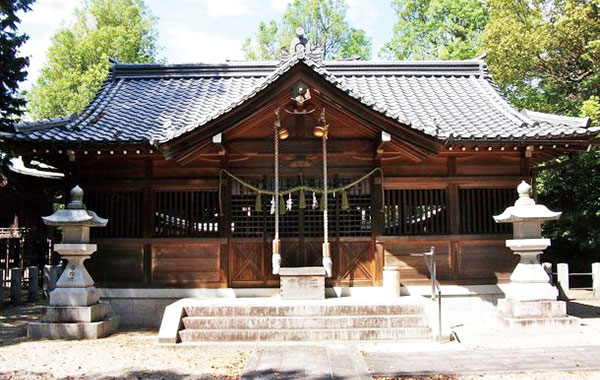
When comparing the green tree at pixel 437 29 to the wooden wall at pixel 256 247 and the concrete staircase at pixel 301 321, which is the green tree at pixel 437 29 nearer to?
the wooden wall at pixel 256 247

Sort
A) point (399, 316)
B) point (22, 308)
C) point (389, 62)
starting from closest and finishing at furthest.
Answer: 1. point (399, 316)
2. point (22, 308)
3. point (389, 62)

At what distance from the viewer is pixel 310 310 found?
945 centimetres

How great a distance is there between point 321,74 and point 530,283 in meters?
6.04

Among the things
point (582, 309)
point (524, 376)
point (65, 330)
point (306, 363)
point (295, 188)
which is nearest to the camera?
point (524, 376)

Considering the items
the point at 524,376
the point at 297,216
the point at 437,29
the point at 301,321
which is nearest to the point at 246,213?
the point at 297,216

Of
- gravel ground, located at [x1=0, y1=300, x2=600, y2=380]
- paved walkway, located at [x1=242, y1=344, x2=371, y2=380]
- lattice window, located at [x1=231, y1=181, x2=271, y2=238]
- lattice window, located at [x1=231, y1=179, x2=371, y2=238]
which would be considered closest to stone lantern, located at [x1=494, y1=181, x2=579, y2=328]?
gravel ground, located at [x1=0, y1=300, x2=600, y2=380]

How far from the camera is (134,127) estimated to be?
11500mm

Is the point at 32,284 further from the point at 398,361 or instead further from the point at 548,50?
the point at 548,50

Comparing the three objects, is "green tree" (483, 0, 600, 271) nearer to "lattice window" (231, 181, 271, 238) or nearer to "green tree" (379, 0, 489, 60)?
"green tree" (379, 0, 489, 60)

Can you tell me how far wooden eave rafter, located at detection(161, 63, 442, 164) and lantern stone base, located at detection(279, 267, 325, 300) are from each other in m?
3.28

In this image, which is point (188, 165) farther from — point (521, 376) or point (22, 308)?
point (521, 376)

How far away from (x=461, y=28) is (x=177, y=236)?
22.9 meters

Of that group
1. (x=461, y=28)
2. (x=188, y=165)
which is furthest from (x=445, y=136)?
(x=461, y=28)

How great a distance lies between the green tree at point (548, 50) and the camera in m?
17.2
